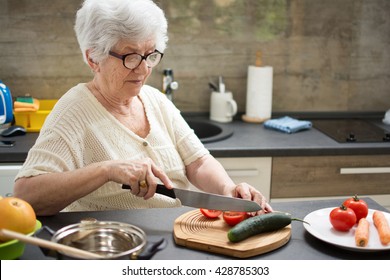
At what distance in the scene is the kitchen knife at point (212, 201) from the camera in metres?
1.62

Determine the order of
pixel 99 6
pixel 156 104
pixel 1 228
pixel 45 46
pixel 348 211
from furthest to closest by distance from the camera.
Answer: pixel 45 46 → pixel 156 104 → pixel 99 6 → pixel 348 211 → pixel 1 228

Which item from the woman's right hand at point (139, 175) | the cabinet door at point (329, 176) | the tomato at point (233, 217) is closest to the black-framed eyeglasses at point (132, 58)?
the woman's right hand at point (139, 175)

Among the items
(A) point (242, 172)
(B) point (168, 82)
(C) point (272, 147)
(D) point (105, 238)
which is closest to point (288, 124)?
(C) point (272, 147)

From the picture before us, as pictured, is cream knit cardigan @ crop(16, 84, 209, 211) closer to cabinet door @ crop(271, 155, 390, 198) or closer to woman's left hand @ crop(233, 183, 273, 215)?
woman's left hand @ crop(233, 183, 273, 215)

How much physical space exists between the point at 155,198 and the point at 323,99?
1576mm

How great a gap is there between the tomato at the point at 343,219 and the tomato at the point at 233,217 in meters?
0.25

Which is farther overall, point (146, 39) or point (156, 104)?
point (156, 104)

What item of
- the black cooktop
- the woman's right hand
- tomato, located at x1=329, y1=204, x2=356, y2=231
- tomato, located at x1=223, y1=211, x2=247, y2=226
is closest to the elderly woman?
the woman's right hand

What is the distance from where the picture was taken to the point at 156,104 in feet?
6.98

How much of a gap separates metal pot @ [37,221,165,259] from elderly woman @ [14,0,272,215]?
0.67ft

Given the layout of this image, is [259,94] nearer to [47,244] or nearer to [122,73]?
[122,73]

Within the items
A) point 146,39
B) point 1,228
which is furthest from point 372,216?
point 1,228

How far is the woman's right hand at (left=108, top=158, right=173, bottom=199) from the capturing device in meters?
1.61
